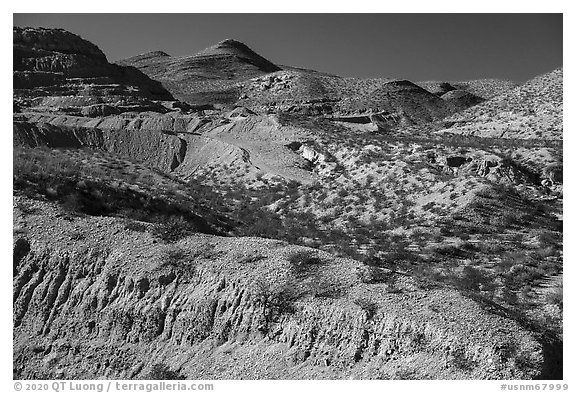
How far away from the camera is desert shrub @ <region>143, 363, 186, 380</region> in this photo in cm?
956

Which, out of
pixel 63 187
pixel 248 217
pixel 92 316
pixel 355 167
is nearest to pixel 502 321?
pixel 92 316

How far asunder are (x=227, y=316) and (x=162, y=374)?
1.50 meters

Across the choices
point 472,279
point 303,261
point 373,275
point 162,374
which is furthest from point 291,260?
point 472,279

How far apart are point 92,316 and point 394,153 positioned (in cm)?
2364

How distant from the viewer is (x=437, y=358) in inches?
356

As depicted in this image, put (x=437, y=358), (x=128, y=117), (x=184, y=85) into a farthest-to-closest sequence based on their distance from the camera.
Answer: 1. (x=184, y=85)
2. (x=128, y=117)
3. (x=437, y=358)

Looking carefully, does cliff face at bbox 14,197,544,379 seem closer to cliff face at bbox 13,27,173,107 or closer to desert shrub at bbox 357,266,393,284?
desert shrub at bbox 357,266,393,284

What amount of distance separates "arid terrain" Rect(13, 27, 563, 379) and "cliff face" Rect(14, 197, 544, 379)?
0.09 ft

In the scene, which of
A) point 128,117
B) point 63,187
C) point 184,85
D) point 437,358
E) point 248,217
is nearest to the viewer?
point 437,358

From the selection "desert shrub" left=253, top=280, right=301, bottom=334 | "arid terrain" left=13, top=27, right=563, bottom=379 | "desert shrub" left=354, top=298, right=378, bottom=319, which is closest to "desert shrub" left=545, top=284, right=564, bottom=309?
"arid terrain" left=13, top=27, right=563, bottom=379

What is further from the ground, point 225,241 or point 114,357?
point 225,241

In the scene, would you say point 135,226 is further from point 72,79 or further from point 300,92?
point 300,92

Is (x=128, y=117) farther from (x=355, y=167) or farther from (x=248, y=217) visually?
(x=248, y=217)

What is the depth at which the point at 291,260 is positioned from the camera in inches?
446
